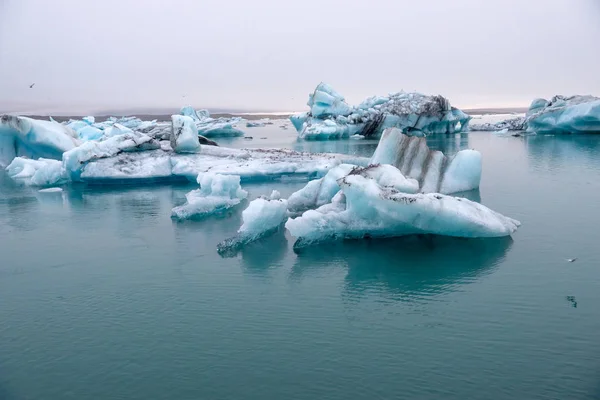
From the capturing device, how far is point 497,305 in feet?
21.3

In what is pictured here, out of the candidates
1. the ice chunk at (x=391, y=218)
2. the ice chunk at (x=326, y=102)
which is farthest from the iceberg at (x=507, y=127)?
the ice chunk at (x=391, y=218)

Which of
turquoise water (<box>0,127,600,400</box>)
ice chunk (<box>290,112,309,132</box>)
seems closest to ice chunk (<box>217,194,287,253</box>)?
turquoise water (<box>0,127,600,400</box>)

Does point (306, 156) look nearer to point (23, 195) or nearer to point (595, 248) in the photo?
point (23, 195)

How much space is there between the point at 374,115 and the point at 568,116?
1197 cm

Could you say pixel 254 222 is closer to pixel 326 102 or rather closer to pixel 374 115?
pixel 326 102

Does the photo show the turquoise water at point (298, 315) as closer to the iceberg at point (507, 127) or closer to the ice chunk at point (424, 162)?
the ice chunk at point (424, 162)

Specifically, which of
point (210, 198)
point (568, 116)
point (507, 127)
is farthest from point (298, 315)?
point (507, 127)

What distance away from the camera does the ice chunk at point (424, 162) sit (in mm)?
12281

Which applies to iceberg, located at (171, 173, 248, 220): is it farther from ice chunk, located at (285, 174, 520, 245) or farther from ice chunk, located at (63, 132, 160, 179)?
ice chunk, located at (63, 132, 160, 179)

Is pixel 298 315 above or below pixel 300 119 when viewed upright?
below

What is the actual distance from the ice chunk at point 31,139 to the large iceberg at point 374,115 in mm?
18882

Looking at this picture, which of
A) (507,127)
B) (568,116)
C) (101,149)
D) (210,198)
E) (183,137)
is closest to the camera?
(210,198)

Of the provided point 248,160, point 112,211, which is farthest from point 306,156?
point 112,211

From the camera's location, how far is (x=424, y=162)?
12.6 metres
